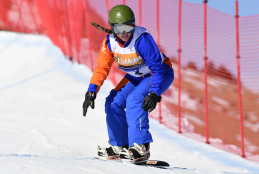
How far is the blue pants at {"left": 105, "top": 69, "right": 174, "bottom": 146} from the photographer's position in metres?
3.29

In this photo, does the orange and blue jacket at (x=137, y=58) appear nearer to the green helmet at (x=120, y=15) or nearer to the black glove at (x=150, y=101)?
the black glove at (x=150, y=101)

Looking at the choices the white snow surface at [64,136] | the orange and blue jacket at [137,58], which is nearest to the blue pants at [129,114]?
the orange and blue jacket at [137,58]

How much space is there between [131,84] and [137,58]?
39cm

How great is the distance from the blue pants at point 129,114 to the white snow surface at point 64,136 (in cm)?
41

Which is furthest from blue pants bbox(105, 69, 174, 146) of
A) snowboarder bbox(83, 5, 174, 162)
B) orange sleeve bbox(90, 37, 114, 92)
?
orange sleeve bbox(90, 37, 114, 92)

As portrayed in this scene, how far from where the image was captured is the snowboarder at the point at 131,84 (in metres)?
3.23

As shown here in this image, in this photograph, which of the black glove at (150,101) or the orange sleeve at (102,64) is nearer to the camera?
the black glove at (150,101)

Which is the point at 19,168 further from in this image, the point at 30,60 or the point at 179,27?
the point at 30,60

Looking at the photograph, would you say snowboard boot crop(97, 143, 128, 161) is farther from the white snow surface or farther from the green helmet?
the green helmet

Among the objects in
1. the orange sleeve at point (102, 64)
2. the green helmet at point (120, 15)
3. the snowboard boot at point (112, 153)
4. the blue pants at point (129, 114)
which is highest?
the green helmet at point (120, 15)

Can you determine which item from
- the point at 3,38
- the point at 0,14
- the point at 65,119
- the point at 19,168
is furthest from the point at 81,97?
the point at 0,14

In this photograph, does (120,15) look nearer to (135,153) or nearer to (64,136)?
(135,153)

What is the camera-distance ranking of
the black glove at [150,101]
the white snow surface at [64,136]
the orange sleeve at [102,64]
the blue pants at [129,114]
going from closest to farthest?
the white snow surface at [64,136] → the black glove at [150,101] → the blue pants at [129,114] → the orange sleeve at [102,64]

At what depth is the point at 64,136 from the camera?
5.18 m
